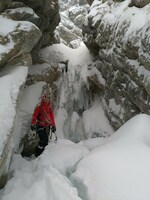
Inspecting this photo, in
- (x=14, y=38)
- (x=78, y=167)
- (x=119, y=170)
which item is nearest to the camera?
(x=119, y=170)

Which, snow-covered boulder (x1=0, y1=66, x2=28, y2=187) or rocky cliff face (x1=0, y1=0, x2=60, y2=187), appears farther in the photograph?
rocky cliff face (x1=0, y1=0, x2=60, y2=187)

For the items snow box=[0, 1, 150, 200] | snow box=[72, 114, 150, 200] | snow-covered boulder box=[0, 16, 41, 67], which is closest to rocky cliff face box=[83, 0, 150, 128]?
snow box=[0, 1, 150, 200]

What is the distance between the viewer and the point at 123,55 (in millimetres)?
12867

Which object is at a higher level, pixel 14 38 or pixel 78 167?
pixel 14 38

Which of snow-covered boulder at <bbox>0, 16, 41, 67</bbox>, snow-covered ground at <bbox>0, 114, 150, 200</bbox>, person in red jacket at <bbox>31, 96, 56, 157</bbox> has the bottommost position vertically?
person in red jacket at <bbox>31, 96, 56, 157</bbox>

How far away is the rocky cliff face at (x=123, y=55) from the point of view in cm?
1113

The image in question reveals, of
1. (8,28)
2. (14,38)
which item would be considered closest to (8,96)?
(14,38)

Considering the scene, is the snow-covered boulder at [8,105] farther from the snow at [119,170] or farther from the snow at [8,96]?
the snow at [119,170]

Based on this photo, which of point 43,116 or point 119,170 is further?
point 43,116

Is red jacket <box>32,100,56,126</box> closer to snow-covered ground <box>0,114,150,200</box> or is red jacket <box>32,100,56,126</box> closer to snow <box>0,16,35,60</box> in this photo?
snow-covered ground <box>0,114,150,200</box>

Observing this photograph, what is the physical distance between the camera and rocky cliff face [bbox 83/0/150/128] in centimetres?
1113

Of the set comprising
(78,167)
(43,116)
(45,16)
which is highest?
(78,167)

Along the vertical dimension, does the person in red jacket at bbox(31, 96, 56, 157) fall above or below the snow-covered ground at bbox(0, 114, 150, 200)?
below

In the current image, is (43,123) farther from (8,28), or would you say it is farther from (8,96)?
(8,28)
